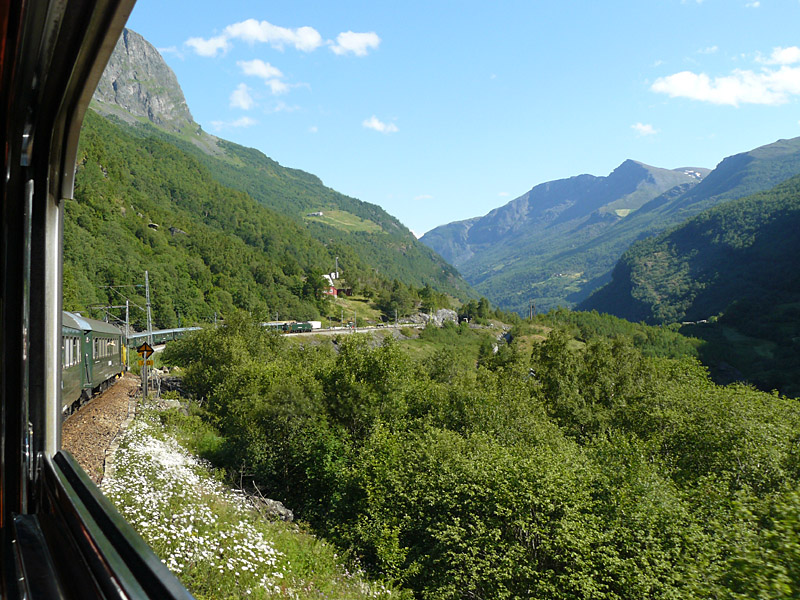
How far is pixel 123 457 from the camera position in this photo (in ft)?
36.1

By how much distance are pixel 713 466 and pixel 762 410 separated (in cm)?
714

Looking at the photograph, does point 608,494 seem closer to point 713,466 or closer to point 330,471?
point 713,466

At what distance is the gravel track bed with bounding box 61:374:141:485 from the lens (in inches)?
416

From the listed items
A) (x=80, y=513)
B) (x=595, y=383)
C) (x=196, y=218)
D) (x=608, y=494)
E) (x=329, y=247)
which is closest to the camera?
(x=80, y=513)

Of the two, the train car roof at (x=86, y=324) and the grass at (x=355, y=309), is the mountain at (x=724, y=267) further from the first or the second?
the train car roof at (x=86, y=324)

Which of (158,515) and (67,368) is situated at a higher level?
(67,368)

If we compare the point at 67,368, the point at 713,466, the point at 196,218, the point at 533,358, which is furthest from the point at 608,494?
the point at 196,218

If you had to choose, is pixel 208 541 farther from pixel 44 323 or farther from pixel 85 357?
pixel 85 357

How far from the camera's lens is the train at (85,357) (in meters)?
11.4

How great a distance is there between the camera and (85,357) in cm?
1492

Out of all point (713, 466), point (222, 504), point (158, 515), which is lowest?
point (713, 466)

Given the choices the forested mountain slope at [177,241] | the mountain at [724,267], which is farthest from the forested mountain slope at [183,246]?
the mountain at [724,267]

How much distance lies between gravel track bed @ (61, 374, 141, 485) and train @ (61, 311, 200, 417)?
1.22 feet

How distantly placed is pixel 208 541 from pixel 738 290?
518 ft
